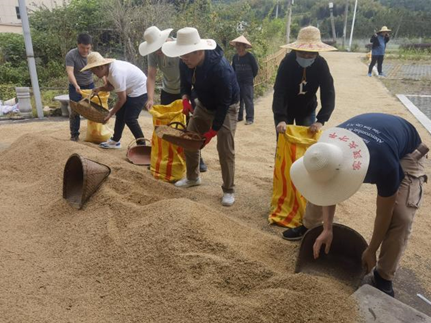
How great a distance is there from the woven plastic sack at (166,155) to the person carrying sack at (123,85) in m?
0.57

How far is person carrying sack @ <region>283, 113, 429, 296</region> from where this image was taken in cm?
175

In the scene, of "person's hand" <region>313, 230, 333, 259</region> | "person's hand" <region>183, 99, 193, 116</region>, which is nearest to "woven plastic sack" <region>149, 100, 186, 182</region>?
"person's hand" <region>183, 99, 193, 116</region>

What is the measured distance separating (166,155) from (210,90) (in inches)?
42.0

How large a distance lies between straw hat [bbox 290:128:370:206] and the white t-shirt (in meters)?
2.95

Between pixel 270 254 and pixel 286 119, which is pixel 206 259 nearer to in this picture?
pixel 270 254

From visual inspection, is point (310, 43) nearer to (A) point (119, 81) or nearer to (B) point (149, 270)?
(A) point (119, 81)

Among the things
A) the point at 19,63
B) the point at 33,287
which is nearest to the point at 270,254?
→ the point at 33,287

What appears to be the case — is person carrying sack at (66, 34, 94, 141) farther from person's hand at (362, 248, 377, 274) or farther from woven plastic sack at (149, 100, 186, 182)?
person's hand at (362, 248, 377, 274)

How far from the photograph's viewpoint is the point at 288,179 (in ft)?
10.4

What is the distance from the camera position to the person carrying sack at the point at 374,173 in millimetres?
1755

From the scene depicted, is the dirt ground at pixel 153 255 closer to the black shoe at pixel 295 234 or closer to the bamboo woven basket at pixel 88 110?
the black shoe at pixel 295 234

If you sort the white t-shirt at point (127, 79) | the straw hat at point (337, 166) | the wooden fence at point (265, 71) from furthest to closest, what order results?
the wooden fence at point (265, 71), the white t-shirt at point (127, 79), the straw hat at point (337, 166)

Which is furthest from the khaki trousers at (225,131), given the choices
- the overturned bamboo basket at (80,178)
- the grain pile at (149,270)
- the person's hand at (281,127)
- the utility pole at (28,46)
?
the utility pole at (28,46)

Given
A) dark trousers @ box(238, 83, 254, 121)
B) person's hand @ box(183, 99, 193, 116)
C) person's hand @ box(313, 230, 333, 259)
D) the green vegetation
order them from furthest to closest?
the green vegetation
dark trousers @ box(238, 83, 254, 121)
person's hand @ box(183, 99, 193, 116)
person's hand @ box(313, 230, 333, 259)
